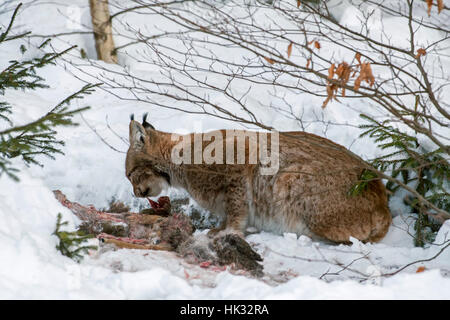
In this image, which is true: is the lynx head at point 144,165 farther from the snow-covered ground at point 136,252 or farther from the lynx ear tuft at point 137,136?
the snow-covered ground at point 136,252

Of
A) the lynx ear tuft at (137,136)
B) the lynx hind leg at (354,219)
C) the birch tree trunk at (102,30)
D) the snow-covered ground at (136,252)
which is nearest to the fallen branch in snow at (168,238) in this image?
the snow-covered ground at (136,252)

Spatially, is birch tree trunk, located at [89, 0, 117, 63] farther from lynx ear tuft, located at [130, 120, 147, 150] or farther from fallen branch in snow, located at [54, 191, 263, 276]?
fallen branch in snow, located at [54, 191, 263, 276]

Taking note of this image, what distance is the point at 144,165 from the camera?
6023 millimetres

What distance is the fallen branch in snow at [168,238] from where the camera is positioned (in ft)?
15.2

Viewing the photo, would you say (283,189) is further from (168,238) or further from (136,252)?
(136,252)

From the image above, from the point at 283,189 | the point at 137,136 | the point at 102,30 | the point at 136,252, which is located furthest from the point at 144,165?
the point at 102,30

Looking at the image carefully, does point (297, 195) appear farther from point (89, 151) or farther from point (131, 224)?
point (89, 151)

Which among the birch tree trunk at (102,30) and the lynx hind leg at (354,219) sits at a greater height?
the birch tree trunk at (102,30)

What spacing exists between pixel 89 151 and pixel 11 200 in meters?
2.88

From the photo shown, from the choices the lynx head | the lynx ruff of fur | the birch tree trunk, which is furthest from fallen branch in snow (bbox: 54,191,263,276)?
the birch tree trunk

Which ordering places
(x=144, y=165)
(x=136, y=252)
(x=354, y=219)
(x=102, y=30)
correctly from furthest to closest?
(x=102, y=30) → (x=144, y=165) → (x=354, y=219) → (x=136, y=252)

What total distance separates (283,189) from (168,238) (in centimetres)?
123

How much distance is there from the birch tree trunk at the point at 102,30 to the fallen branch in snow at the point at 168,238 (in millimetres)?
4488
